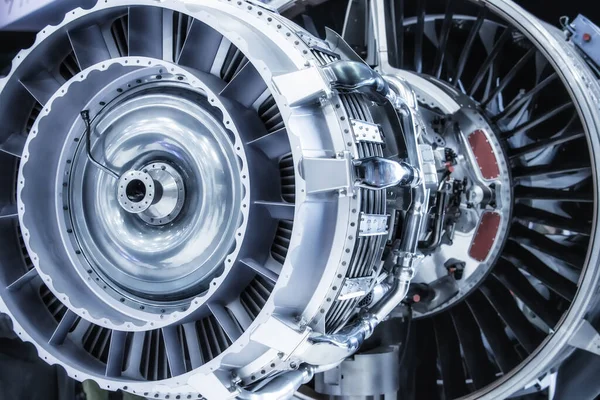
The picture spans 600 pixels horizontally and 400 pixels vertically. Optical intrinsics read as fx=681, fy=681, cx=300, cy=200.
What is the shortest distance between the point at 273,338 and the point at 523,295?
4.34 feet

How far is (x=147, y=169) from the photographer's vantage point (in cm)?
178

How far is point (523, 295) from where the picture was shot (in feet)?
8.26

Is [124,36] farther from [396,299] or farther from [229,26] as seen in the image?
[396,299]

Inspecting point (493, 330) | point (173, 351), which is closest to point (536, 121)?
point (493, 330)

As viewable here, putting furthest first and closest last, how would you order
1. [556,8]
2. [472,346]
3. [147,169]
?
[556,8] → [472,346] → [147,169]

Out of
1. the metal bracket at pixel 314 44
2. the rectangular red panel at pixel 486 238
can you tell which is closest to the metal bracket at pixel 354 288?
the metal bracket at pixel 314 44

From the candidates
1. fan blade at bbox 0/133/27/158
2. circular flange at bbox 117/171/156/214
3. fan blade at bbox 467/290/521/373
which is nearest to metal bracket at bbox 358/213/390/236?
circular flange at bbox 117/171/156/214

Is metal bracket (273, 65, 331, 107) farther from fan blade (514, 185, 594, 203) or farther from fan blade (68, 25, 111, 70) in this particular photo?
fan blade (514, 185, 594, 203)

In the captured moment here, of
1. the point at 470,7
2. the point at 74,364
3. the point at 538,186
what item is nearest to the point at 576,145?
the point at 538,186

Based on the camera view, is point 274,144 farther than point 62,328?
No

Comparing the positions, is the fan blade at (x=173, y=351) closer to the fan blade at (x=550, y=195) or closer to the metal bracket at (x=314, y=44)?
the metal bracket at (x=314, y=44)

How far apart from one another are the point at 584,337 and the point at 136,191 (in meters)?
1.48

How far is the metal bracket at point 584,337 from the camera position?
2.17 metres

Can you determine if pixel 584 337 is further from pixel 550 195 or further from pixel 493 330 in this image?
pixel 550 195
